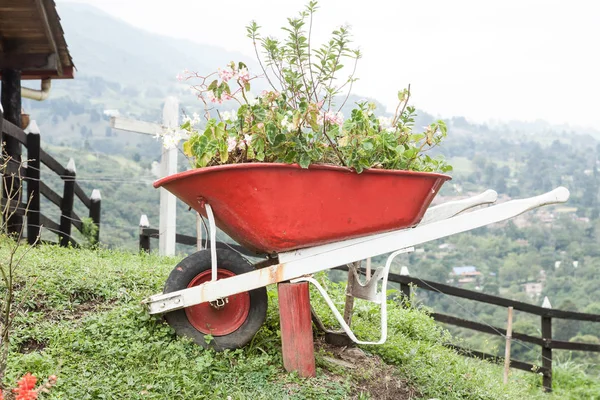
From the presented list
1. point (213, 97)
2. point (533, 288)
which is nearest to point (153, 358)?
point (213, 97)

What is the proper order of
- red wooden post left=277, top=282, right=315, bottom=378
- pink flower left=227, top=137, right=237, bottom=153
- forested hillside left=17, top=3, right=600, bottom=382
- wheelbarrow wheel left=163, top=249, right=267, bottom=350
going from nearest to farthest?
pink flower left=227, top=137, right=237, bottom=153, red wooden post left=277, top=282, right=315, bottom=378, wheelbarrow wheel left=163, top=249, right=267, bottom=350, forested hillside left=17, top=3, right=600, bottom=382

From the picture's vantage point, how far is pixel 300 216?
378 centimetres

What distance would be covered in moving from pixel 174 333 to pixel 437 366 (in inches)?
72.1

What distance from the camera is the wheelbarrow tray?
12.1ft

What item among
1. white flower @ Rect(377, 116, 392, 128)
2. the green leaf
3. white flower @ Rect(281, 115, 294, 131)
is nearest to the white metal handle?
white flower @ Rect(377, 116, 392, 128)

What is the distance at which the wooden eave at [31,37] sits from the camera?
798 centimetres

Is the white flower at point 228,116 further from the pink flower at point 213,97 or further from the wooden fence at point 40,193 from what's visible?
the wooden fence at point 40,193

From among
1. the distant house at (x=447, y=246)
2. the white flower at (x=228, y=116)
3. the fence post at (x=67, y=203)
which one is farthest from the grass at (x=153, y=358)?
the distant house at (x=447, y=246)

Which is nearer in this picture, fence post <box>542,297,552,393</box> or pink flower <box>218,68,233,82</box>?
pink flower <box>218,68,233,82</box>

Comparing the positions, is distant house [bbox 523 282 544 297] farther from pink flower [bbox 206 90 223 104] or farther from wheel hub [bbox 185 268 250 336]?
pink flower [bbox 206 90 223 104]

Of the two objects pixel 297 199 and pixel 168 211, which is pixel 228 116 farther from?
pixel 168 211

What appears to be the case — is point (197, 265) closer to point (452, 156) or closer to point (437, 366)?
point (437, 366)

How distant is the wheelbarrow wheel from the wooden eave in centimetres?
512

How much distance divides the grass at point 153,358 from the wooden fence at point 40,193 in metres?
2.48
